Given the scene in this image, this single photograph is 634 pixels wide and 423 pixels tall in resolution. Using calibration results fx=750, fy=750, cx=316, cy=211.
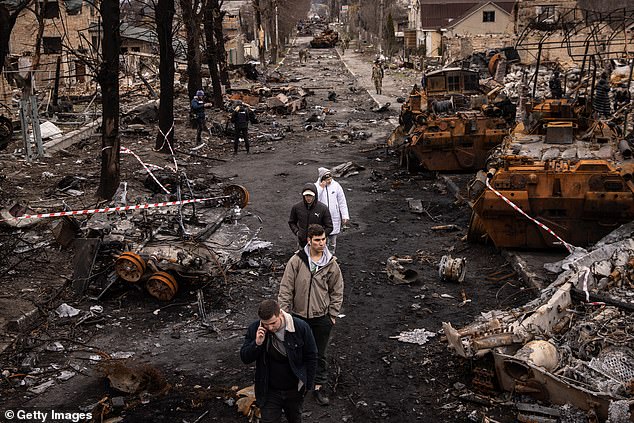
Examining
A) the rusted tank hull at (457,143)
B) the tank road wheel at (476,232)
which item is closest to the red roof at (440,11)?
the rusted tank hull at (457,143)

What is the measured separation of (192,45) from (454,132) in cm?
1261

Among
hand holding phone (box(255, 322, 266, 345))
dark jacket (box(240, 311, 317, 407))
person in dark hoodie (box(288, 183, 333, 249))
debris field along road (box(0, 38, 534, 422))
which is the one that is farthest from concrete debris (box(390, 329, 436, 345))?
hand holding phone (box(255, 322, 266, 345))

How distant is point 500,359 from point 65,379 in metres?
4.27

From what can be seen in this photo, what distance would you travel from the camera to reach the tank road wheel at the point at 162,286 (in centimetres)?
941

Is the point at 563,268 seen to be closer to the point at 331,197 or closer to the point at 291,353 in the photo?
the point at 331,197

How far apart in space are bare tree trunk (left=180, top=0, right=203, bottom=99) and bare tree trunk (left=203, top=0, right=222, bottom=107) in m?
1.29

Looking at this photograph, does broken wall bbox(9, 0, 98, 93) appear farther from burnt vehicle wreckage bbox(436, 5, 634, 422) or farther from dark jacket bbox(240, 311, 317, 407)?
dark jacket bbox(240, 311, 317, 407)

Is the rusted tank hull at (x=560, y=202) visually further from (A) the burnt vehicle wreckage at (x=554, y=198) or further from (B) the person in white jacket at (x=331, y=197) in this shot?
(B) the person in white jacket at (x=331, y=197)

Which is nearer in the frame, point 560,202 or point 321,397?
point 321,397

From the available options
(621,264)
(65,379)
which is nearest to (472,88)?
(621,264)

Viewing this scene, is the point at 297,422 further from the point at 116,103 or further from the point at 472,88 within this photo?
the point at 472,88

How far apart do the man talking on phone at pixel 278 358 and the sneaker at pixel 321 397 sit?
1.40m

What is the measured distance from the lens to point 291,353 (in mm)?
5285

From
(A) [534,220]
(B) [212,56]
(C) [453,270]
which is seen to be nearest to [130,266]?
(C) [453,270]
